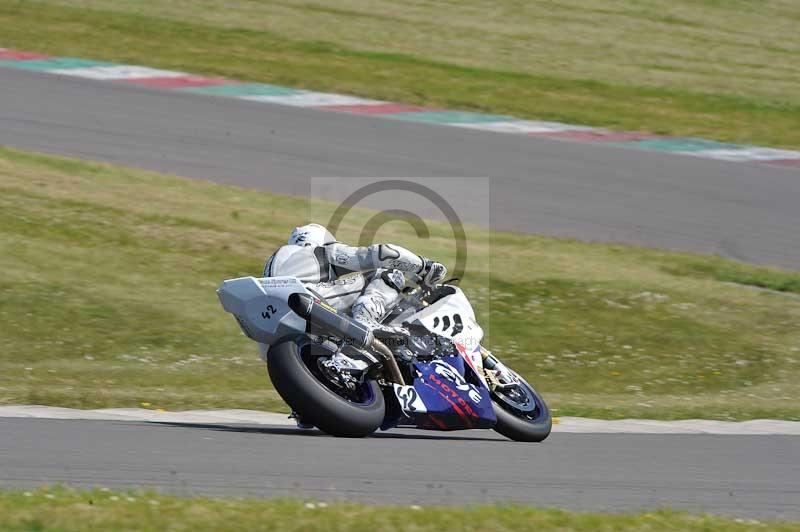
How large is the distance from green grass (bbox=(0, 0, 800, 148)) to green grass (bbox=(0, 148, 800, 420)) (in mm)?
6565

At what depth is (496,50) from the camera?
27.2 m

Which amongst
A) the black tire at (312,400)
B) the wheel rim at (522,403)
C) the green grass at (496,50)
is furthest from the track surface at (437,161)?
the black tire at (312,400)

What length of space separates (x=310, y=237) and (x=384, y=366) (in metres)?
1.02

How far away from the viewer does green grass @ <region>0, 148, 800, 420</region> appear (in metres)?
11.7

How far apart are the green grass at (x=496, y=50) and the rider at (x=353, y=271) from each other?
14.4 meters

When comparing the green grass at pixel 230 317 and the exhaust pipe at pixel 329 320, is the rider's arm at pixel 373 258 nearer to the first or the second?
the exhaust pipe at pixel 329 320

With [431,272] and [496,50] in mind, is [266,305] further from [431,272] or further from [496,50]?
[496,50]

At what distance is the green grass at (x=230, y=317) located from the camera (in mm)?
11688

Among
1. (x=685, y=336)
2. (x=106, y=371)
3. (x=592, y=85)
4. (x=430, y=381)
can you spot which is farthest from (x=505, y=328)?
(x=592, y=85)

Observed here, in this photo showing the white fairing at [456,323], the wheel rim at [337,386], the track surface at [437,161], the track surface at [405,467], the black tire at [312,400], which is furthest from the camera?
the track surface at [437,161]

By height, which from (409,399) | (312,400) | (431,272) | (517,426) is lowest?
(517,426)

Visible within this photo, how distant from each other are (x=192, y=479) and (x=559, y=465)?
230 centimetres

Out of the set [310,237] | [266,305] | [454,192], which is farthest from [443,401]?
[454,192]

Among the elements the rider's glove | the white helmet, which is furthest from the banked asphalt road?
the white helmet
